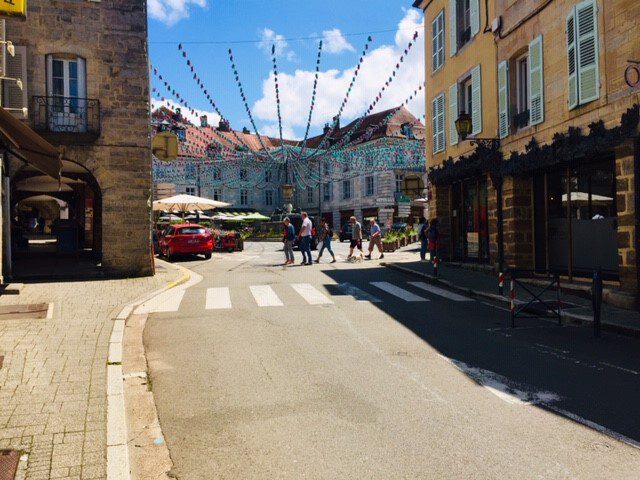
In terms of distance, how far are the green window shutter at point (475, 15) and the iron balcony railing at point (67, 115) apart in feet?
34.3

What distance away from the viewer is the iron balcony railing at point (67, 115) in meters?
13.7

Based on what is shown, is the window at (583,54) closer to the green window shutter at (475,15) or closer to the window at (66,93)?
the green window shutter at (475,15)

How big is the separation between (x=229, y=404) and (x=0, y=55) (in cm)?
1104

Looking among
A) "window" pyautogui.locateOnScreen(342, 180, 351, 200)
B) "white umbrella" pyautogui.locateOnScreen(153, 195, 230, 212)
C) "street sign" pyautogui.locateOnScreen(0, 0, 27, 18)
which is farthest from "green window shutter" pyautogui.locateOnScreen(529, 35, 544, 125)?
"window" pyautogui.locateOnScreen(342, 180, 351, 200)

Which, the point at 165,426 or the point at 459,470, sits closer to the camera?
the point at 459,470

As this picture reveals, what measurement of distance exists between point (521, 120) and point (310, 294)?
21.7 feet

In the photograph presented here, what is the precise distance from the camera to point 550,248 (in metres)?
12.6

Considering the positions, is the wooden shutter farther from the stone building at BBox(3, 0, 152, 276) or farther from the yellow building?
the yellow building

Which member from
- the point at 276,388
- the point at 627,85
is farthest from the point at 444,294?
the point at 276,388

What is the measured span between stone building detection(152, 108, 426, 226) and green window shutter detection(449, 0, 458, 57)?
2400 cm

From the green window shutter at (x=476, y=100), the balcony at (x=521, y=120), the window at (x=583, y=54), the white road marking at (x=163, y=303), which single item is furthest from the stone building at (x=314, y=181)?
the white road marking at (x=163, y=303)

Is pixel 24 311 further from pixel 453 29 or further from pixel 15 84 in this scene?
pixel 453 29

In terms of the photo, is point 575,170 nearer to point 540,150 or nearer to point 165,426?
point 540,150

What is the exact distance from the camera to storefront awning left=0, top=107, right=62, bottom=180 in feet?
23.6
